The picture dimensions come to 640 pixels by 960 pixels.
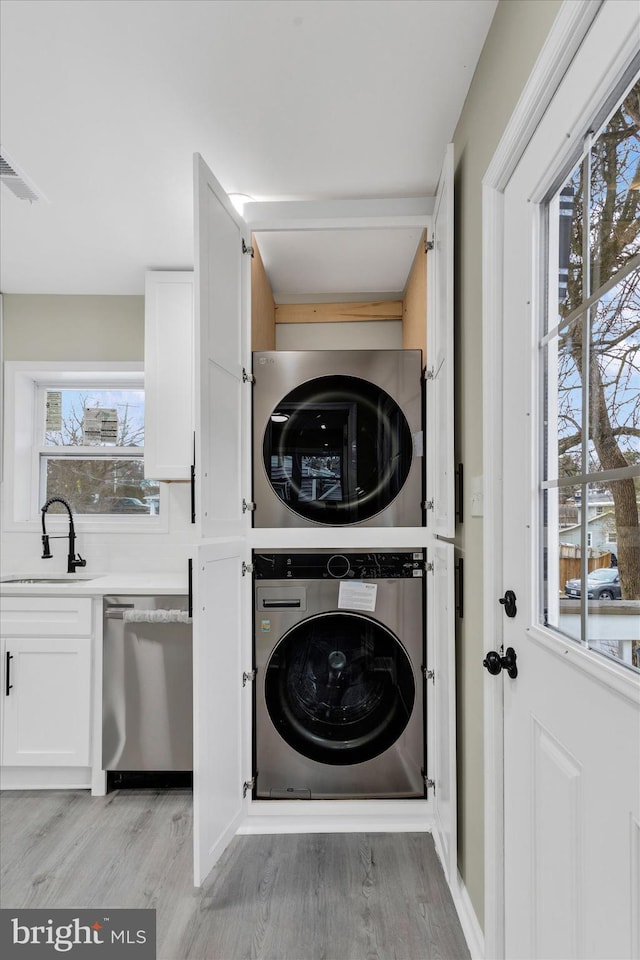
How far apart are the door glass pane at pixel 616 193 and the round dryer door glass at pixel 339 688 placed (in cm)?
161

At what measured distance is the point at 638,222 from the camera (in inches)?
31.1

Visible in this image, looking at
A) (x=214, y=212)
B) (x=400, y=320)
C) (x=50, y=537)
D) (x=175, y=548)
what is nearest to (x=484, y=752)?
(x=214, y=212)

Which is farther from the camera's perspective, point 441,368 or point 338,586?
point 338,586

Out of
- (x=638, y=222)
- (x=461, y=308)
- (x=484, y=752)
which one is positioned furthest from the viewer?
(x=461, y=308)

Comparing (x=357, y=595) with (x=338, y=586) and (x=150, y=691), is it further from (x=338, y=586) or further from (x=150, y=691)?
(x=150, y=691)

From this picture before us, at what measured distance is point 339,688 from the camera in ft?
7.30

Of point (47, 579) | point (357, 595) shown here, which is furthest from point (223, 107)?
point (47, 579)

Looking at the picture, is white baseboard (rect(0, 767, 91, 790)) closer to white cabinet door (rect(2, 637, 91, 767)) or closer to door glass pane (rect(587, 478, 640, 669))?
white cabinet door (rect(2, 637, 91, 767))

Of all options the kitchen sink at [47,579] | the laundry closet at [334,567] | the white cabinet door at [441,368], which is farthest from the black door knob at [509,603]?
the kitchen sink at [47,579]

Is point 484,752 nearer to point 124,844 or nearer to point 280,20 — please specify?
point 124,844

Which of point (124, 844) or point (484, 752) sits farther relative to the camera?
point (124, 844)

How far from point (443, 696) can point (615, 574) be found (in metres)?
1.20

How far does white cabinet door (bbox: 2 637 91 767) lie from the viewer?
2.42 m

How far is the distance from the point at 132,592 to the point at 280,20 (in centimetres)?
207
